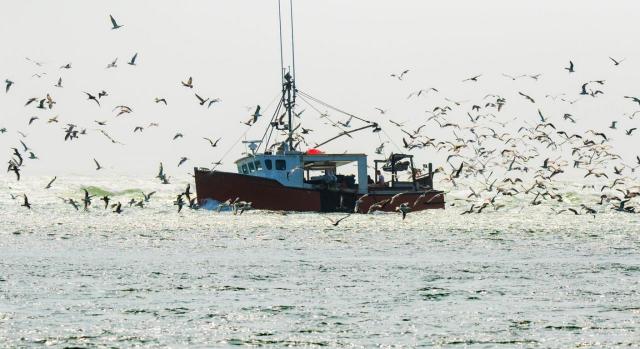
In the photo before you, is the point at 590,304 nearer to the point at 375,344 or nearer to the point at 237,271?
the point at 375,344

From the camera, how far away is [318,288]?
28.9 m

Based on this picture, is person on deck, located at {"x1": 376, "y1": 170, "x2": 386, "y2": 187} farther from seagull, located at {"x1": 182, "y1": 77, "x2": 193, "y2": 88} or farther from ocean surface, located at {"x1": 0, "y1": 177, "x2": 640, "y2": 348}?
seagull, located at {"x1": 182, "y1": 77, "x2": 193, "y2": 88}

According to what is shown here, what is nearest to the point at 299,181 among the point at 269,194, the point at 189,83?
the point at 269,194

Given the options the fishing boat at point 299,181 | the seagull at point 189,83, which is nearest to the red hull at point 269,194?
the fishing boat at point 299,181

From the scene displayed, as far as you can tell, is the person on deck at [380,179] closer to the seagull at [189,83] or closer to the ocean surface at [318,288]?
the ocean surface at [318,288]

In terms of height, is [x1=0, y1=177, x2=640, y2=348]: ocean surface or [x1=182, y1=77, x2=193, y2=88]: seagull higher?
[x1=182, y1=77, x2=193, y2=88]: seagull

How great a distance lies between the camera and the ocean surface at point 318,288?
21.2 meters

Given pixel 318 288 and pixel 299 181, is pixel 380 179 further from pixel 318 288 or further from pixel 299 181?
pixel 318 288

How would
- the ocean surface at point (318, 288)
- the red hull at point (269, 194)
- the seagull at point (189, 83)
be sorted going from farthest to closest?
the red hull at point (269, 194) < the seagull at point (189, 83) < the ocean surface at point (318, 288)

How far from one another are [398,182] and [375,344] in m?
55.3

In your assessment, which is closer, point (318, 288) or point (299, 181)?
point (318, 288)

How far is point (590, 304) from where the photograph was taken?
993 inches

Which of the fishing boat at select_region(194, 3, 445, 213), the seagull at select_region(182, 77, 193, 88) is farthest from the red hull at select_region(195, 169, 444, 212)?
the seagull at select_region(182, 77, 193, 88)

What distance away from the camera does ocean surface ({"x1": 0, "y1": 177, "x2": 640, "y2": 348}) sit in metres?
21.2
